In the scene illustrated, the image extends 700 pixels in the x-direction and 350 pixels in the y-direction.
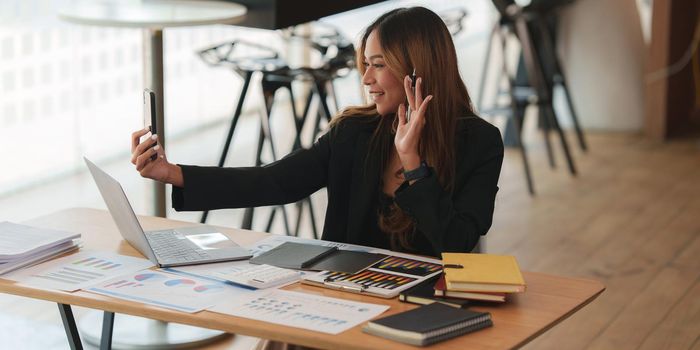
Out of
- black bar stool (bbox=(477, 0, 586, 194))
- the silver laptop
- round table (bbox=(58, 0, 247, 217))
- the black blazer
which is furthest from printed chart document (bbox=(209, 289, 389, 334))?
black bar stool (bbox=(477, 0, 586, 194))

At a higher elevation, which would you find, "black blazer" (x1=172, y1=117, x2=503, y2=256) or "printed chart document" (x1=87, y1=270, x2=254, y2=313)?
"black blazer" (x1=172, y1=117, x2=503, y2=256)

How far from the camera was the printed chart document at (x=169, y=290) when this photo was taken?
2037 millimetres

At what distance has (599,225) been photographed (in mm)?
4996

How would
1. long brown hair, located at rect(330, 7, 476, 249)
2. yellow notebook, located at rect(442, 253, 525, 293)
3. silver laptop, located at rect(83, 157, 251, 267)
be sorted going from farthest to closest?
long brown hair, located at rect(330, 7, 476, 249), silver laptop, located at rect(83, 157, 251, 267), yellow notebook, located at rect(442, 253, 525, 293)

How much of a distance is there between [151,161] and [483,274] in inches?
33.3

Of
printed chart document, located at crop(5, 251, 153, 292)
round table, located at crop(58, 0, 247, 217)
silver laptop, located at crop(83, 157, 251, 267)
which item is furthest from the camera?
round table, located at crop(58, 0, 247, 217)

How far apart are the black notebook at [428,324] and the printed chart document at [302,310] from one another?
0.22ft

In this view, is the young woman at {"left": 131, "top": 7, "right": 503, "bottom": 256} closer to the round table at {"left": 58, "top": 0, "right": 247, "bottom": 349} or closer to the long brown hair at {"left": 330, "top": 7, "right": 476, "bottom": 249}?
the long brown hair at {"left": 330, "top": 7, "right": 476, "bottom": 249}

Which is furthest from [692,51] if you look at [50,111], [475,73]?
[50,111]

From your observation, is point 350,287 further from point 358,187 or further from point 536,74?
point 536,74

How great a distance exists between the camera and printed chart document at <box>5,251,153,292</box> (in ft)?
7.09

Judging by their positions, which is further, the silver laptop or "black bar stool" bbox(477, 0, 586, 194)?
"black bar stool" bbox(477, 0, 586, 194)

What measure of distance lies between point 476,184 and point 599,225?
2.64 meters

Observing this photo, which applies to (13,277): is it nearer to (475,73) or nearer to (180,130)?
(180,130)
